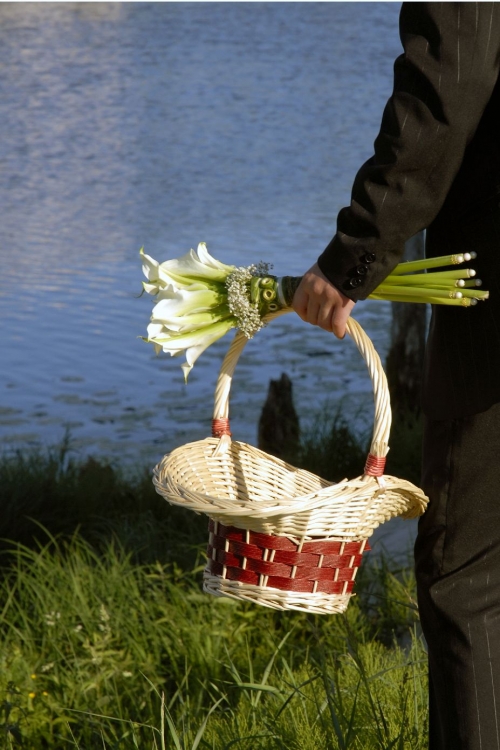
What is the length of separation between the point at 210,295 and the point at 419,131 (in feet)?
1.94

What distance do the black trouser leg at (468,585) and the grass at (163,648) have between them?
0.26m

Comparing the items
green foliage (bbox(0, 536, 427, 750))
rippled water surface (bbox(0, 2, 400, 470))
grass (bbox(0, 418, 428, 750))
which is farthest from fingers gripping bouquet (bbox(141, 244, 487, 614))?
rippled water surface (bbox(0, 2, 400, 470))

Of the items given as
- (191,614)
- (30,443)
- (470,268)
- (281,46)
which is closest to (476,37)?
(470,268)

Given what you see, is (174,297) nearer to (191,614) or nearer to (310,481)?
(310,481)

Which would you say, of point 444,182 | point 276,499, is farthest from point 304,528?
point 444,182

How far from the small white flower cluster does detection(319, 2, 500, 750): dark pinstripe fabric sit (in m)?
0.25

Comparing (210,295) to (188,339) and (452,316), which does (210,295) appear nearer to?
(188,339)

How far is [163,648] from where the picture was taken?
282cm

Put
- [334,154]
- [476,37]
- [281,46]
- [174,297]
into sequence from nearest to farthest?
[476,37]
[174,297]
[334,154]
[281,46]

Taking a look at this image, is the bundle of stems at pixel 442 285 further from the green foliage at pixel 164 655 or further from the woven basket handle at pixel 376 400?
the green foliage at pixel 164 655

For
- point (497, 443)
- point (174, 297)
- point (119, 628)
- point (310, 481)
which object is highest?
point (174, 297)

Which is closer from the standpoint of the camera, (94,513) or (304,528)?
(304,528)

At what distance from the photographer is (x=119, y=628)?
9.39ft

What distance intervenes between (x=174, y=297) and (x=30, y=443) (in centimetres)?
328
